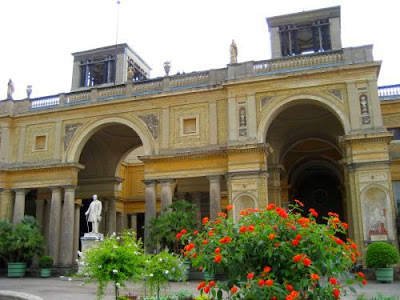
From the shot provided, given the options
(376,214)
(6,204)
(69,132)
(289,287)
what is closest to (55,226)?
(6,204)

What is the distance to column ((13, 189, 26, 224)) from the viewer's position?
23.3 m

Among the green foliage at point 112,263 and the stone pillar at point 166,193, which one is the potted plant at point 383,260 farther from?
the green foliage at point 112,263

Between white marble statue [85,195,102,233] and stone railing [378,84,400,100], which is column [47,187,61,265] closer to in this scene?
white marble statue [85,195,102,233]

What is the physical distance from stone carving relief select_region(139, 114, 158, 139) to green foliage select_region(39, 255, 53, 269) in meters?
8.03

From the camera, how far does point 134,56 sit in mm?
31266

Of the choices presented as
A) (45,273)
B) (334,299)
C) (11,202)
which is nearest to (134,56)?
(11,202)

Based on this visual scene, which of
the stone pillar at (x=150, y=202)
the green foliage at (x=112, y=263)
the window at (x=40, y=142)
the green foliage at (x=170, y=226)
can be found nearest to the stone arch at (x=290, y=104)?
the green foliage at (x=170, y=226)

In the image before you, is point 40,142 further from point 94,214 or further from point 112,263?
point 112,263

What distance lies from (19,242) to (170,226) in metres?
7.75

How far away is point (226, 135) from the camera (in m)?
20.5

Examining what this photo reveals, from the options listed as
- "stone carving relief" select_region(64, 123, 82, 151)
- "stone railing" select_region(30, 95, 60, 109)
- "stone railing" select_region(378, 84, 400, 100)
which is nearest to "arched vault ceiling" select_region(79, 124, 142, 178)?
"stone railing" select_region(30, 95, 60, 109)

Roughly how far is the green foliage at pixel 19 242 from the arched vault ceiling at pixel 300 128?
1296 centimetres

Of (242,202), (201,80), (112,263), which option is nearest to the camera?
(112,263)

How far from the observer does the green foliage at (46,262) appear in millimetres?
21172
